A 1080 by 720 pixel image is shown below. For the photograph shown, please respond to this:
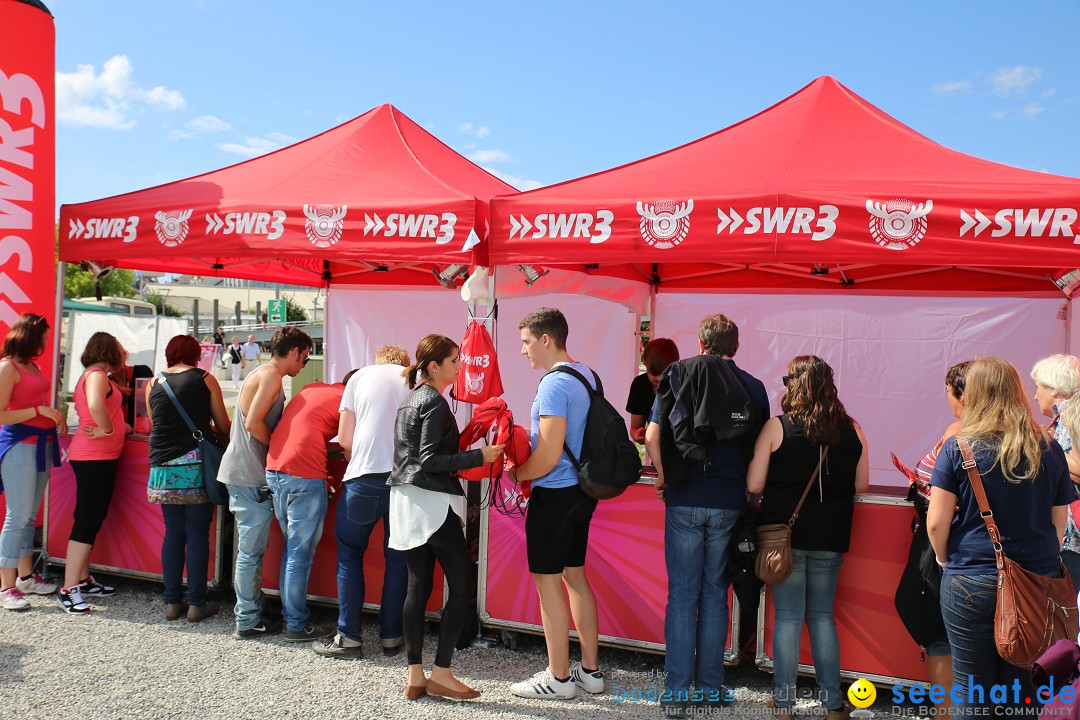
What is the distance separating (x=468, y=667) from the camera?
359 cm

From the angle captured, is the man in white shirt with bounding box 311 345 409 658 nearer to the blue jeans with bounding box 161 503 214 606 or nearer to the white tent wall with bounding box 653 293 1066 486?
the blue jeans with bounding box 161 503 214 606

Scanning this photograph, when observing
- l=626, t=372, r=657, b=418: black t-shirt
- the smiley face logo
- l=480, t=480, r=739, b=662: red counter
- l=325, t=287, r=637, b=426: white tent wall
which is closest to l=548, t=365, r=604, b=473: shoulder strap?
l=480, t=480, r=739, b=662: red counter

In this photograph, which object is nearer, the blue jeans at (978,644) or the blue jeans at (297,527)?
the blue jeans at (978,644)

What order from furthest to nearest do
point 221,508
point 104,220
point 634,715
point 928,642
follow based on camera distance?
point 104,220, point 221,508, point 634,715, point 928,642

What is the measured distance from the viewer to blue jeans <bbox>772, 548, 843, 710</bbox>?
3020 mm

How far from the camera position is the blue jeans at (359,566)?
11.7 feet

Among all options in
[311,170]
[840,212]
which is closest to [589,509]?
[840,212]

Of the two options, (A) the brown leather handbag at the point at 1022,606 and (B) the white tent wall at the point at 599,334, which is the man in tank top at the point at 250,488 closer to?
(B) the white tent wall at the point at 599,334

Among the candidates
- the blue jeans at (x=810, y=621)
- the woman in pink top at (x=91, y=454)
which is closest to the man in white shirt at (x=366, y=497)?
the woman in pink top at (x=91, y=454)

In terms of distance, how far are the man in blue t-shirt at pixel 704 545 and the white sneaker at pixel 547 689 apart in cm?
39

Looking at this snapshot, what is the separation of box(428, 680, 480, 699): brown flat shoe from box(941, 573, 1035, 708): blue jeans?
5.90 ft

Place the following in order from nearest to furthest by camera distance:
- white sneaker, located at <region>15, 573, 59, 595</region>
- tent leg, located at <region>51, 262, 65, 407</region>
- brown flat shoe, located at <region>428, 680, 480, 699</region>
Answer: brown flat shoe, located at <region>428, 680, 480, 699</region>, white sneaker, located at <region>15, 573, 59, 595</region>, tent leg, located at <region>51, 262, 65, 407</region>

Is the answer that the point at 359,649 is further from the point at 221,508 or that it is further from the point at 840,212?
the point at 840,212

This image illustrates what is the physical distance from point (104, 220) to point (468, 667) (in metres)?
3.33
